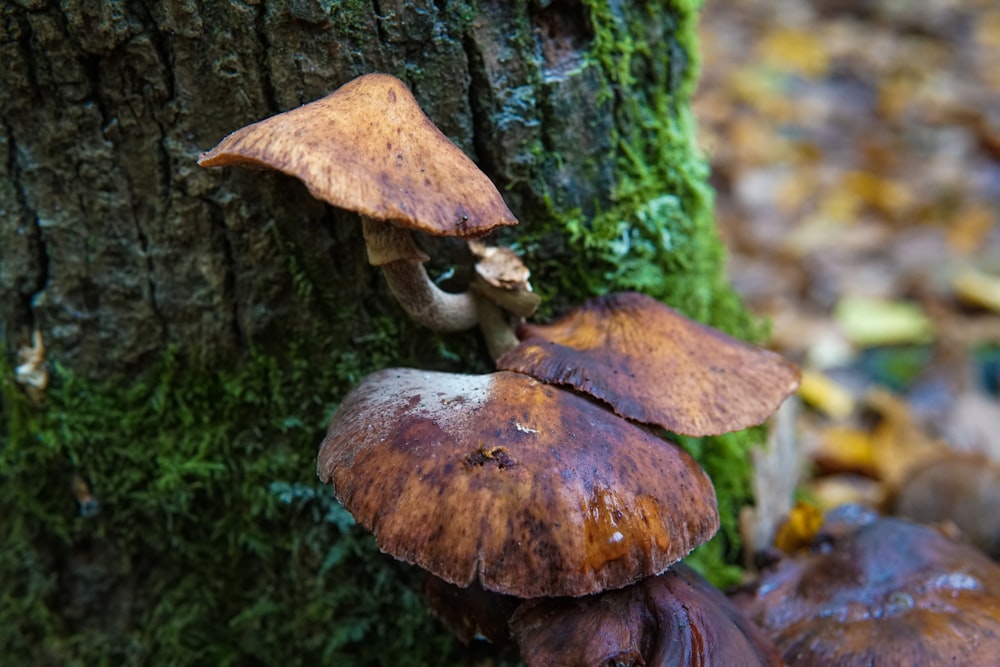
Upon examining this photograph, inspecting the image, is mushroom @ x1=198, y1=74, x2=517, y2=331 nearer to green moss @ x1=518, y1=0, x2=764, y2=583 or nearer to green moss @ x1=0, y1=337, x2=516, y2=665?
green moss @ x1=518, y1=0, x2=764, y2=583

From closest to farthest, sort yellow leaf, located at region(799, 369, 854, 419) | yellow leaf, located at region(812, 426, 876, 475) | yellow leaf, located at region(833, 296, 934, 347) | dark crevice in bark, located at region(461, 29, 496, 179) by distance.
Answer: dark crevice in bark, located at region(461, 29, 496, 179) → yellow leaf, located at region(812, 426, 876, 475) → yellow leaf, located at region(799, 369, 854, 419) → yellow leaf, located at region(833, 296, 934, 347)

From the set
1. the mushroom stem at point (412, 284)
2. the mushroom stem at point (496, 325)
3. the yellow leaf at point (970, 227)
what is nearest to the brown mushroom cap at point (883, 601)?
the mushroom stem at point (496, 325)

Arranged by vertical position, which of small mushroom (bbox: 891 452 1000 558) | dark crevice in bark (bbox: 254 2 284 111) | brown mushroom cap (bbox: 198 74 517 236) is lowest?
small mushroom (bbox: 891 452 1000 558)

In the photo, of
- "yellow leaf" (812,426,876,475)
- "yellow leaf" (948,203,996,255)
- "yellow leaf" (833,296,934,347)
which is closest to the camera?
"yellow leaf" (812,426,876,475)

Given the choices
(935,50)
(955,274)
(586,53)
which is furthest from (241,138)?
(935,50)

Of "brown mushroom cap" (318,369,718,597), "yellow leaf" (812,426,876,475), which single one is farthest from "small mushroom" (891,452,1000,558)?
"brown mushroom cap" (318,369,718,597)

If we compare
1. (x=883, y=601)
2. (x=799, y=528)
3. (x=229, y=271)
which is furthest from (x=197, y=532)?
(x=883, y=601)

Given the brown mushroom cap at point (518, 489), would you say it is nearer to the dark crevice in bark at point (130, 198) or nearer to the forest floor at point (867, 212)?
the dark crevice in bark at point (130, 198)
